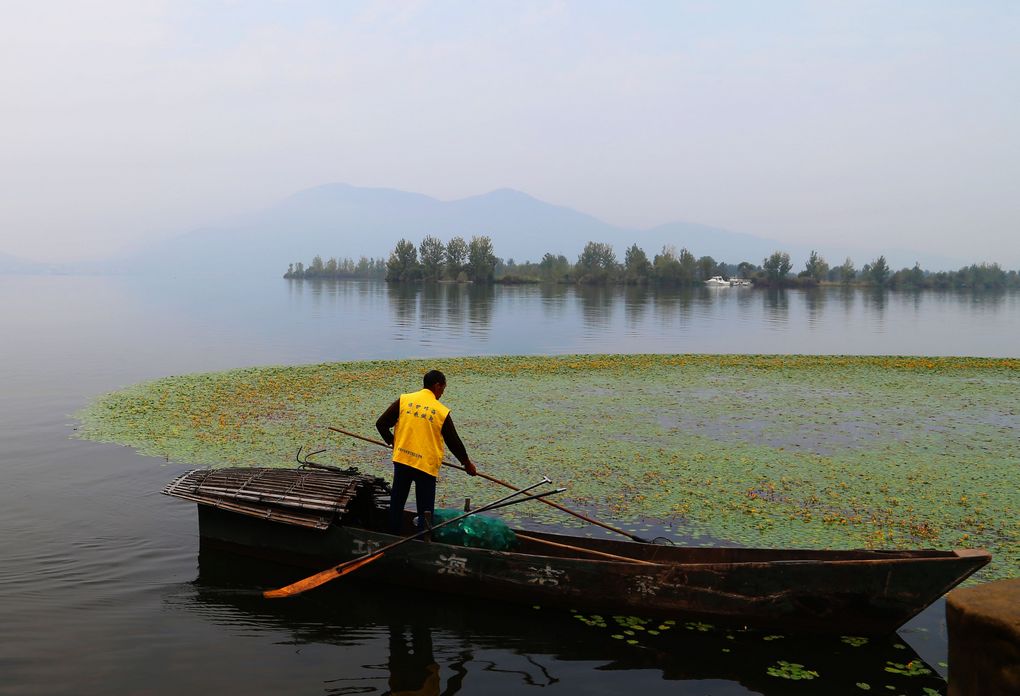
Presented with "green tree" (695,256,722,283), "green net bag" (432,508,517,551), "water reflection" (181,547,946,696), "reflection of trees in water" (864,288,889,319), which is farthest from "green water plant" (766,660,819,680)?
"green tree" (695,256,722,283)

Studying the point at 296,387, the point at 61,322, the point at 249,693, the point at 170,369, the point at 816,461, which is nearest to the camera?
the point at 249,693

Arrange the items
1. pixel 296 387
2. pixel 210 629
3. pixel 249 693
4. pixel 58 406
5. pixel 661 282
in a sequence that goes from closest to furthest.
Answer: pixel 249 693, pixel 210 629, pixel 58 406, pixel 296 387, pixel 661 282

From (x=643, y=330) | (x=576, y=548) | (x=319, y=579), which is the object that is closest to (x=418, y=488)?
(x=319, y=579)

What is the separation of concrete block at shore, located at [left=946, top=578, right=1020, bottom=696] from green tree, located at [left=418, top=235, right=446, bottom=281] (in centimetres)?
14594

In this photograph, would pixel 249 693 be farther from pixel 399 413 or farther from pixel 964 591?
pixel 964 591

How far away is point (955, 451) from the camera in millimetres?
15367

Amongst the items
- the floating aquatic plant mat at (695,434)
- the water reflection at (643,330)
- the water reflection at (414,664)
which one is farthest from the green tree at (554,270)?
the water reflection at (414,664)

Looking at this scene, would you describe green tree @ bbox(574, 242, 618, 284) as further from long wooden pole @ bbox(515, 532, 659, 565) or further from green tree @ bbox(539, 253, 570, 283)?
long wooden pole @ bbox(515, 532, 659, 565)

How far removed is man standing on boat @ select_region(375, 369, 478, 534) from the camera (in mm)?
9070

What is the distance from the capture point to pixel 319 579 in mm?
8508

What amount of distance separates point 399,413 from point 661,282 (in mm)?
153965

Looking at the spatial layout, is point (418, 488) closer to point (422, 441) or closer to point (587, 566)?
point (422, 441)

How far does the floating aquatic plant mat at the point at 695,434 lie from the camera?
1134 cm

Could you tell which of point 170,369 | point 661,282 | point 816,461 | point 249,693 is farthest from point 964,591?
point 661,282
